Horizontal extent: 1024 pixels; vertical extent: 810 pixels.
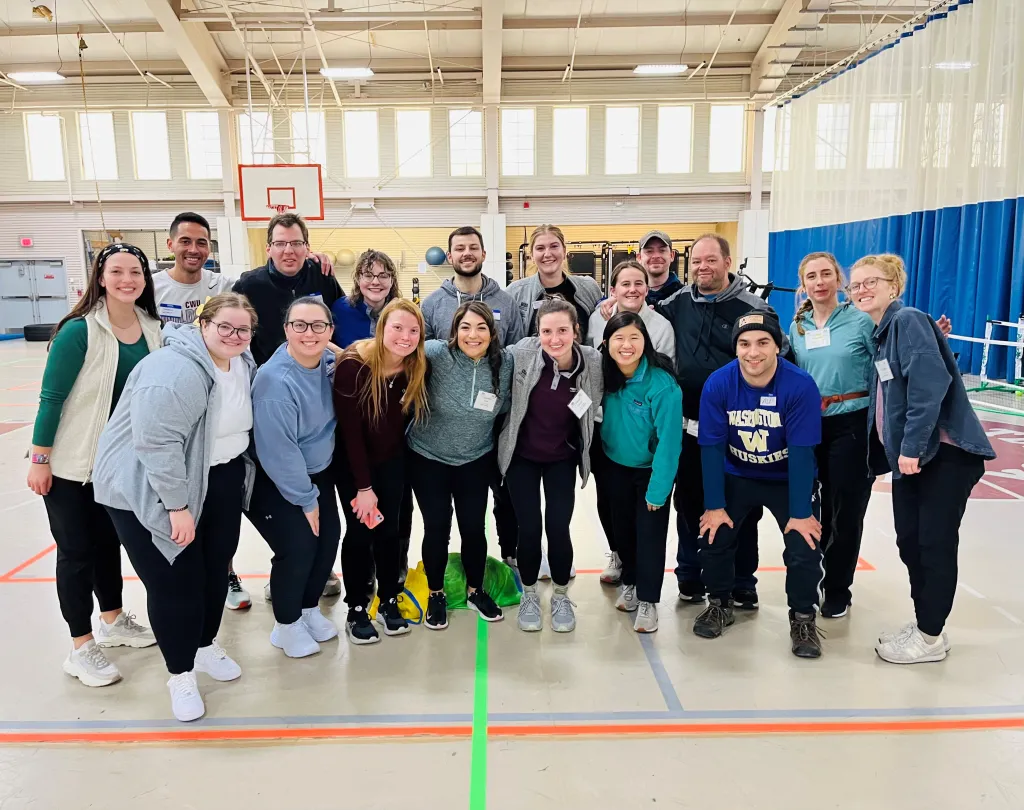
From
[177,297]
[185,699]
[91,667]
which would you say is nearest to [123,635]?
[91,667]

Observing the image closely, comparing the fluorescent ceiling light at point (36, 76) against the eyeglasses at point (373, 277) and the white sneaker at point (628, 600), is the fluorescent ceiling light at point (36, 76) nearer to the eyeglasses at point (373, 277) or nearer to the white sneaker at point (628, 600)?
the eyeglasses at point (373, 277)

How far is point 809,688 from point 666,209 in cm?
1561

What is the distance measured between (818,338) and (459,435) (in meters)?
1.69

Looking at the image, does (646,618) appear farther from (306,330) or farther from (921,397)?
(306,330)

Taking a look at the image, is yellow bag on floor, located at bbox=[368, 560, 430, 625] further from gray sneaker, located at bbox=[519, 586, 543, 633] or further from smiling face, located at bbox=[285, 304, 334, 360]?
smiling face, located at bbox=[285, 304, 334, 360]

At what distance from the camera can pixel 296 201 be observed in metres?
13.2

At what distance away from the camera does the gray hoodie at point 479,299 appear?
3.65m

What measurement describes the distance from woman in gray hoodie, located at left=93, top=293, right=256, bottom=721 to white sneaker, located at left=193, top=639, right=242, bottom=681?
0.55 feet

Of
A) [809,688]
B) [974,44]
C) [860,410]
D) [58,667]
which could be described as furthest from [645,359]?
[974,44]

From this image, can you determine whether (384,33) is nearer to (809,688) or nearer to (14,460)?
(14,460)

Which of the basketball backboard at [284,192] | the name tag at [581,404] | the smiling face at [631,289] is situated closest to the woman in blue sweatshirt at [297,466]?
the name tag at [581,404]

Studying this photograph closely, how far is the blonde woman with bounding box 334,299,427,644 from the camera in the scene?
2.88 m

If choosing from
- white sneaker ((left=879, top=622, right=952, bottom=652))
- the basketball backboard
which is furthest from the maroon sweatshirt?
the basketball backboard

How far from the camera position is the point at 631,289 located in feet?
10.6
